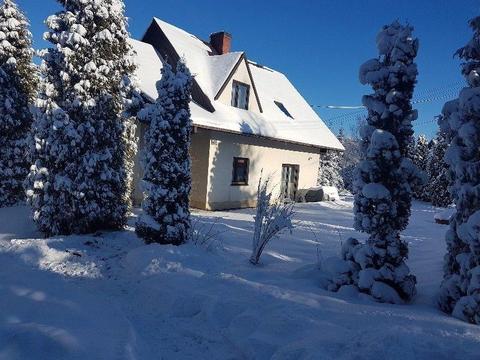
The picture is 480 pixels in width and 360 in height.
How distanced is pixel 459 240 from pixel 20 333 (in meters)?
5.66

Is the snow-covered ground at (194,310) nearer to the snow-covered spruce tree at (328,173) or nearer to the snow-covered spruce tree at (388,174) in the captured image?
the snow-covered spruce tree at (388,174)

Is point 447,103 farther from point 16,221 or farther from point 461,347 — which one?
point 16,221

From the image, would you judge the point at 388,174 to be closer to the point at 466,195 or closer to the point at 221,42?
the point at 466,195

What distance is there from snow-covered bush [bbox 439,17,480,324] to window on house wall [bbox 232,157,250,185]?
432 inches

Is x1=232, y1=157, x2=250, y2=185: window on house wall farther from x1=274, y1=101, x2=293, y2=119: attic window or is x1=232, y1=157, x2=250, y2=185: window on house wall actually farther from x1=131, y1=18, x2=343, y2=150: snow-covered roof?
x1=274, y1=101, x2=293, y2=119: attic window

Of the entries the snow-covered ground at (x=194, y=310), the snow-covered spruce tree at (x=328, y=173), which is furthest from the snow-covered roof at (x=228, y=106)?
the snow-covered spruce tree at (x=328, y=173)

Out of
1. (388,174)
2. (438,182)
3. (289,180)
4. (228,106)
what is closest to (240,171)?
(228,106)

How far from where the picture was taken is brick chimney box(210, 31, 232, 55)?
19.7m

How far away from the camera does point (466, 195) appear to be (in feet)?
16.2

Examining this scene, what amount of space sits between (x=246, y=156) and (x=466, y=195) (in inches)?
457

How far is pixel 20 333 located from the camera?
3502 millimetres

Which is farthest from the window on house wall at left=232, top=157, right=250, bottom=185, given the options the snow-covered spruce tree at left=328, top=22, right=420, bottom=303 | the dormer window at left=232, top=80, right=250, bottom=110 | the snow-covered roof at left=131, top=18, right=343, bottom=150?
the snow-covered spruce tree at left=328, top=22, right=420, bottom=303

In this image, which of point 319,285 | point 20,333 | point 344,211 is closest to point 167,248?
point 319,285

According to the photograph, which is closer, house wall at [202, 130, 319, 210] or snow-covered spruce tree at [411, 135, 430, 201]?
house wall at [202, 130, 319, 210]
